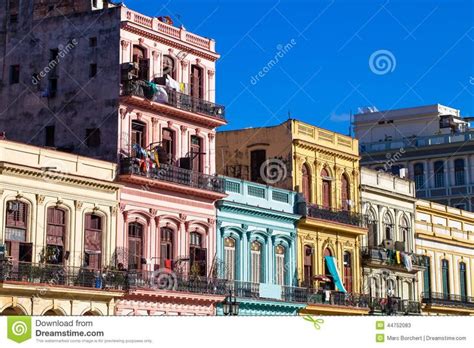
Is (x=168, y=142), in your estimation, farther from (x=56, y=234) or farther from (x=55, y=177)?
(x=56, y=234)

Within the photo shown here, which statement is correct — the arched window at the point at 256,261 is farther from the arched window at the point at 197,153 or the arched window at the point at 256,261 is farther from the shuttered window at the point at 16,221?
the shuttered window at the point at 16,221

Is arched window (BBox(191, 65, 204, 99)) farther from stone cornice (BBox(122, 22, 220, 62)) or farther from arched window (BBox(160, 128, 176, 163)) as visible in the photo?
arched window (BBox(160, 128, 176, 163))

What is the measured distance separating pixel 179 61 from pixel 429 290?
22.8 m

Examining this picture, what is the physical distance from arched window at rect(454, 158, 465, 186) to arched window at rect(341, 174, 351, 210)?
19552mm

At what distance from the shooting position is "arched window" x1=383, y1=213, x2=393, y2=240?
58.8m

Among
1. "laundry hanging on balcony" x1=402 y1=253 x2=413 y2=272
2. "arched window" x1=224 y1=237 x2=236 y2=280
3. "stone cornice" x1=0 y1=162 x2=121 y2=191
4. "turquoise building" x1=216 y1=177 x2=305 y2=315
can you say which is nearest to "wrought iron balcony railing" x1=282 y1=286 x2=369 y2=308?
"turquoise building" x1=216 y1=177 x2=305 y2=315

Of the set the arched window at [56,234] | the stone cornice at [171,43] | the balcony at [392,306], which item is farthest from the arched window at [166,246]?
the balcony at [392,306]

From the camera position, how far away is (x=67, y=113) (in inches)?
1747

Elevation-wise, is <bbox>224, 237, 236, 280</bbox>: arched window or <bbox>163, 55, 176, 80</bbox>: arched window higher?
<bbox>163, 55, 176, 80</bbox>: arched window

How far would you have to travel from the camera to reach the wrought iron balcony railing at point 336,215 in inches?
2072

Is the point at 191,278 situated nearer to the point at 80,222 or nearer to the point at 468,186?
the point at 80,222

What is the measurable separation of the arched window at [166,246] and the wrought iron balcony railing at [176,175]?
6.52 feet

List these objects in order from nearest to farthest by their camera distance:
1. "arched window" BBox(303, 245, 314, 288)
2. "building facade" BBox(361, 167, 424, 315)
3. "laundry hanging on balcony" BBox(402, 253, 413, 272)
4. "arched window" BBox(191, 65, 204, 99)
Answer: "arched window" BBox(191, 65, 204, 99) → "arched window" BBox(303, 245, 314, 288) → "building facade" BBox(361, 167, 424, 315) → "laundry hanging on balcony" BBox(402, 253, 413, 272)
